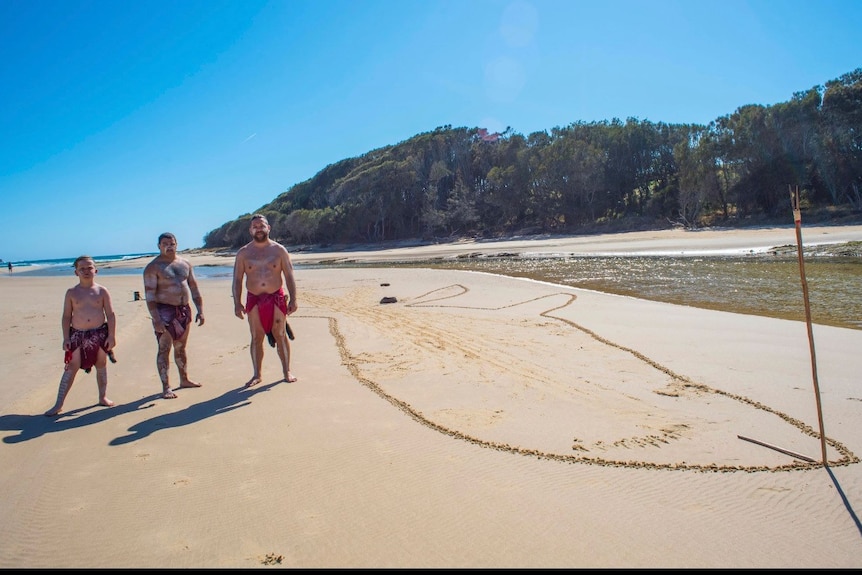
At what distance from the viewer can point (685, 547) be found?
2.26 metres

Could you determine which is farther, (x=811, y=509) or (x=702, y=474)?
(x=702, y=474)

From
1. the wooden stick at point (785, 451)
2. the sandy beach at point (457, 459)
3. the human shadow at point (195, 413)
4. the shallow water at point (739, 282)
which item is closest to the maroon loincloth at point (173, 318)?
the sandy beach at point (457, 459)

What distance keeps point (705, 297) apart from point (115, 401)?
11.3 meters

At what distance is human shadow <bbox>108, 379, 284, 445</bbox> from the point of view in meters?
3.87

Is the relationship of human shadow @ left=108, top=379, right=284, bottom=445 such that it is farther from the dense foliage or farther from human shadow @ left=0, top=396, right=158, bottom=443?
the dense foliage

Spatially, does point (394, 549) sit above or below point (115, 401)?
below

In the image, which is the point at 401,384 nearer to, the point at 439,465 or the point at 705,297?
the point at 439,465

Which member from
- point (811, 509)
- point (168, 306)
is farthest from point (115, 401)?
point (811, 509)

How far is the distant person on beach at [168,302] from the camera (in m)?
4.94

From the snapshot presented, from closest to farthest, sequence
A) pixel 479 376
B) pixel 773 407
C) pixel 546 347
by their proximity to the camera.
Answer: pixel 773 407 < pixel 479 376 < pixel 546 347

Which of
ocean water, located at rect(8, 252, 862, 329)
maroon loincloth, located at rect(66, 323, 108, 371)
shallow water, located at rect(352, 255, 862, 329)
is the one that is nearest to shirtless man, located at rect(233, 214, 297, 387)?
maroon loincloth, located at rect(66, 323, 108, 371)

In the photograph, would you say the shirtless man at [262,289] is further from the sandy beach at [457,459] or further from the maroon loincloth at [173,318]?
the maroon loincloth at [173,318]

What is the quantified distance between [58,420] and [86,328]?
93 cm

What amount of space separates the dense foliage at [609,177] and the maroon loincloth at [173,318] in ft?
129
